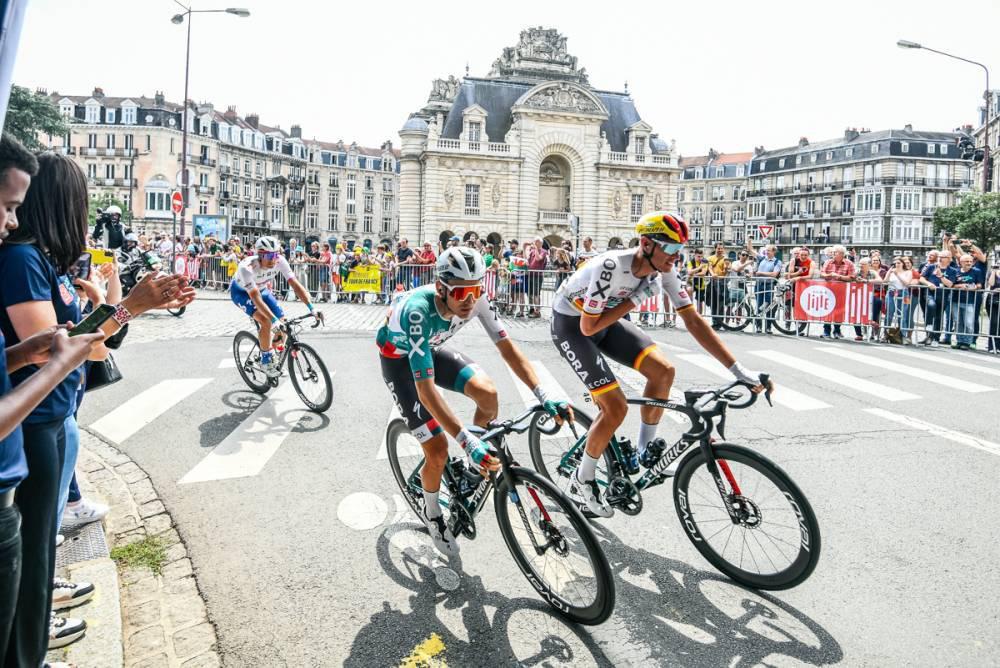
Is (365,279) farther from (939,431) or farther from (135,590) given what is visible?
(135,590)

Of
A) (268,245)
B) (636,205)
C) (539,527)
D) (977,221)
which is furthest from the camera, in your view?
(636,205)

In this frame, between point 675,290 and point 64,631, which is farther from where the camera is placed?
point 675,290

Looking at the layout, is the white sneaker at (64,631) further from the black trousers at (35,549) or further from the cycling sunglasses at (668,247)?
the cycling sunglasses at (668,247)

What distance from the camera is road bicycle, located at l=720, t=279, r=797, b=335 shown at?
642 inches

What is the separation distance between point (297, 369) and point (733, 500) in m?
5.56

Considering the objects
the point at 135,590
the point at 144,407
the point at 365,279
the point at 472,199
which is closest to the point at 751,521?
the point at 135,590

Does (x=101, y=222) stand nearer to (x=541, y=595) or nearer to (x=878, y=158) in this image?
(x=541, y=595)

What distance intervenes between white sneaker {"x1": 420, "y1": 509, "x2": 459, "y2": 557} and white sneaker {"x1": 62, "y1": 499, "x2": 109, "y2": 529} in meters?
2.37

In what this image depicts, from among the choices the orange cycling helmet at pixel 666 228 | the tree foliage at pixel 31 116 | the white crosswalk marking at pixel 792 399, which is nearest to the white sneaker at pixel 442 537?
the orange cycling helmet at pixel 666 228

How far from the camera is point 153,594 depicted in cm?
396

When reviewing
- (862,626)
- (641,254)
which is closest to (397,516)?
(641,254)

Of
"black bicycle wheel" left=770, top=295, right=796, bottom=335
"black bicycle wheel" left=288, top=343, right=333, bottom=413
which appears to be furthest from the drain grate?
"black bicycle wheel" left=770, top=295, right=796, bottom=335

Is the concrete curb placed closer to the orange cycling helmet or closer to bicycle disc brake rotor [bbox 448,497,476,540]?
bicycle disc brake rotor [bbox 448,497,476,540]

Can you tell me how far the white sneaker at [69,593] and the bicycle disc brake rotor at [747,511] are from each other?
3.50 metres
